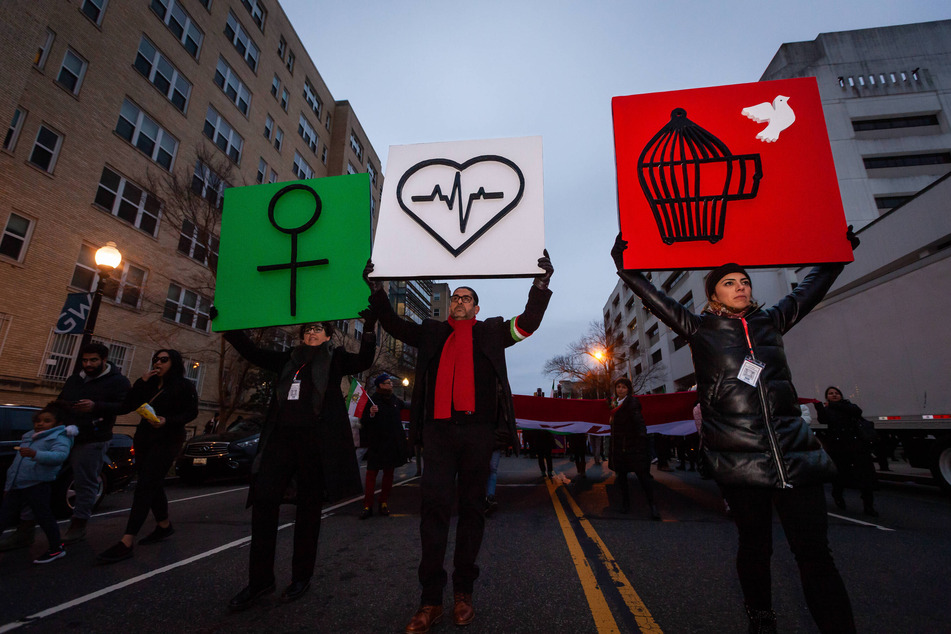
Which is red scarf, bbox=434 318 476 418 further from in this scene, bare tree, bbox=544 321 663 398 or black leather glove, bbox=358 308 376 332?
bare tree, bbox=544 321 663 398

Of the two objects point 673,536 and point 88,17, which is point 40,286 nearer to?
point 88,17

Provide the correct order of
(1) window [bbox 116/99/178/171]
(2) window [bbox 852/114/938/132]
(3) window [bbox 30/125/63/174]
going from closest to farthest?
(3) window [bbox 30/125/63/174] → (1) window [bbox 116/99/178/171] → (2) window [bbox 852/114/938/132]

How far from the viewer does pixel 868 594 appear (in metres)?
3.15

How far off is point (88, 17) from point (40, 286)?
987cm

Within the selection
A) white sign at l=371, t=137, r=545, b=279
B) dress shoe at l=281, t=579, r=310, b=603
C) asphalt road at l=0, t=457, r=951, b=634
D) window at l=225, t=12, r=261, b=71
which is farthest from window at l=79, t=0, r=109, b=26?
dress shoe at l=281, t=579, r=310, b=603

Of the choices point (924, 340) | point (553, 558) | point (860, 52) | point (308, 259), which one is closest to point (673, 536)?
point (553, 558)

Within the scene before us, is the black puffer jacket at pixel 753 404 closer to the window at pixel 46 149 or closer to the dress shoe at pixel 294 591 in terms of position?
the dress shoe at pixel 294 591

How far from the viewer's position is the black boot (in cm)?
208

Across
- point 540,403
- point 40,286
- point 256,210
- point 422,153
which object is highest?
point 40,286

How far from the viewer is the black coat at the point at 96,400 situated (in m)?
4.61

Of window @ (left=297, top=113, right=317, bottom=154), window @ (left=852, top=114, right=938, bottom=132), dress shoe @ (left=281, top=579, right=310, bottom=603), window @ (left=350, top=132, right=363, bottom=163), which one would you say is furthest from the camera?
window @ (left=350, top=132, right=363, bottom=163)

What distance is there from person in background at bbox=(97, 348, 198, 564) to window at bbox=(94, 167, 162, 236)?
1556 centimetres

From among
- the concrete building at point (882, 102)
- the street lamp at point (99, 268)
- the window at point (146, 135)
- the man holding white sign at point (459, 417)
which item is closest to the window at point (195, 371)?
the window at point (146, 135)

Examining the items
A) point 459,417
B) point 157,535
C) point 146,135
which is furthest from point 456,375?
point 146,135
